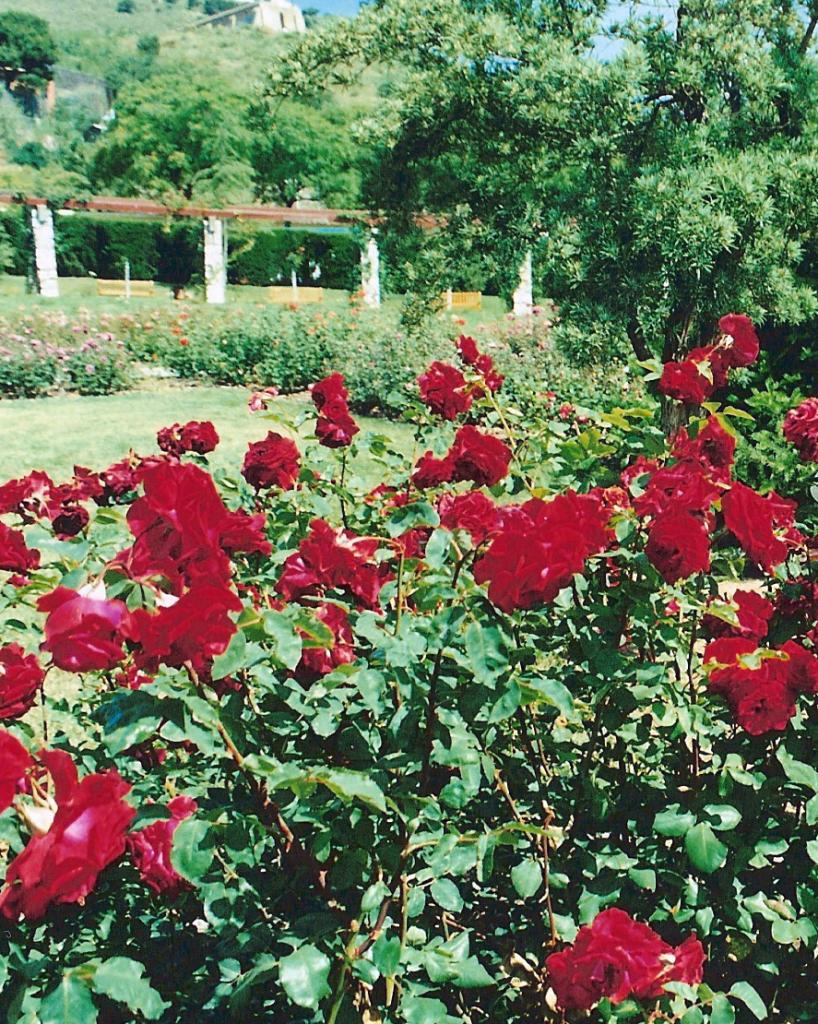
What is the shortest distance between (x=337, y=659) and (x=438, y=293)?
17.8ft

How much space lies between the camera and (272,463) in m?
1.93

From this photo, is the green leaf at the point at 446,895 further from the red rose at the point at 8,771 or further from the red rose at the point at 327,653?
the red rose at the point at 8,771

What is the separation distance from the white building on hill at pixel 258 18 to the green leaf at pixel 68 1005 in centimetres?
14023

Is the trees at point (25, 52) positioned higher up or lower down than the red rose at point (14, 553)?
higher up

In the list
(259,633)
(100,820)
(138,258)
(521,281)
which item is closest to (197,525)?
(259,633)

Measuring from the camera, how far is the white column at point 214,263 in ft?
78.8

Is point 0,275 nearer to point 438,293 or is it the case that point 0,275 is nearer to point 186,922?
point 438,293

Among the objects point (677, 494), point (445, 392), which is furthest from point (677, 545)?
point (445, 392)

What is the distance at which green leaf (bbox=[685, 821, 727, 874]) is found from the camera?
143cm

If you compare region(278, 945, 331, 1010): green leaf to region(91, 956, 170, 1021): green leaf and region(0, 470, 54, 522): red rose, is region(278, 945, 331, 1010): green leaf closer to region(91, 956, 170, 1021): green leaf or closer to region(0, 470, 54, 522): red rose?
region(91, 956, 170, 1021): green leaf

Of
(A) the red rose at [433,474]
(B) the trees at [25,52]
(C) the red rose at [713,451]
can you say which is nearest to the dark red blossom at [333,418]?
(A) the red rose at [433,474]

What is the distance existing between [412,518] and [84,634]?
0.58 m

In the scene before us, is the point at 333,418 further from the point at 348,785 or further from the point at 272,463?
the point at 348,785

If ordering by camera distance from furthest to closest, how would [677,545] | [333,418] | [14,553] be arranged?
1. [333,418]
2. [14,553]
3. [677,545]
